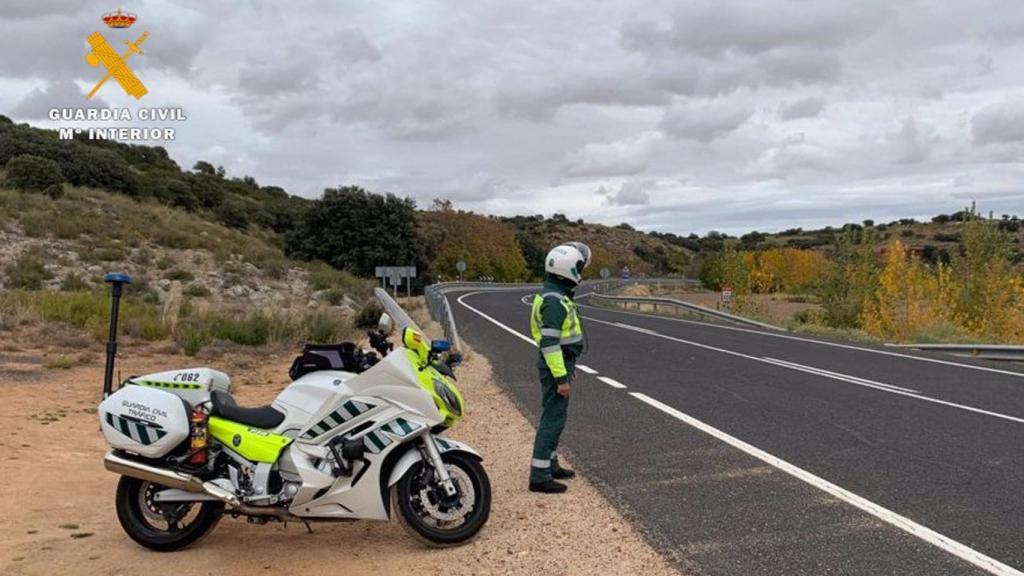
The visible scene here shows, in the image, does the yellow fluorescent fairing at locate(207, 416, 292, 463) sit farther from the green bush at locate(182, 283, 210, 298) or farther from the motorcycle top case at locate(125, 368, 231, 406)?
the green bush at locate(182, 283, 210, 298)

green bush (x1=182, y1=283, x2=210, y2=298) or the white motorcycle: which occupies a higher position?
the white motorcycle

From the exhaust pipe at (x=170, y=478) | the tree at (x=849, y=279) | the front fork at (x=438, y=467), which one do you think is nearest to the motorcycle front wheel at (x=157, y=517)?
the exhaust pipe at (x=170, y=478)

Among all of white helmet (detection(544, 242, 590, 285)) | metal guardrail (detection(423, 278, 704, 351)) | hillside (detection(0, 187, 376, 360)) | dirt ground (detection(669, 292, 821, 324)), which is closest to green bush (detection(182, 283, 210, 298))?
hillside (detection(0, 187, 376, 360))

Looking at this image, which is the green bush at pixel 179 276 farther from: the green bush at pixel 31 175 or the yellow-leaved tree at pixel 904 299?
the yellow-leaved tree at pixel 904 299

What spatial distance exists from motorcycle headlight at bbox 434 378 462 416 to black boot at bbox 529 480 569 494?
1.49 m

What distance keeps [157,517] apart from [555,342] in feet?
9.80

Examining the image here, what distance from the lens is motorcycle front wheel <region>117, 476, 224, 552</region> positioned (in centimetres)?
505

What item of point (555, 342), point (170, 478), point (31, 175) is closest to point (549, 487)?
point (555, 342)

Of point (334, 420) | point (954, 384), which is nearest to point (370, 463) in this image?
point (334, 420)

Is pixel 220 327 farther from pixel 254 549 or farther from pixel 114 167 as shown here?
pixel 114 167

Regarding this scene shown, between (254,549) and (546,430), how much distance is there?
230 cm

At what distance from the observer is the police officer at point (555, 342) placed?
6.00m

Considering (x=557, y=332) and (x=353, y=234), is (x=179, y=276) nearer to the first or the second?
(x=353, y=234)

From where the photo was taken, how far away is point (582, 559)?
4.82 m
